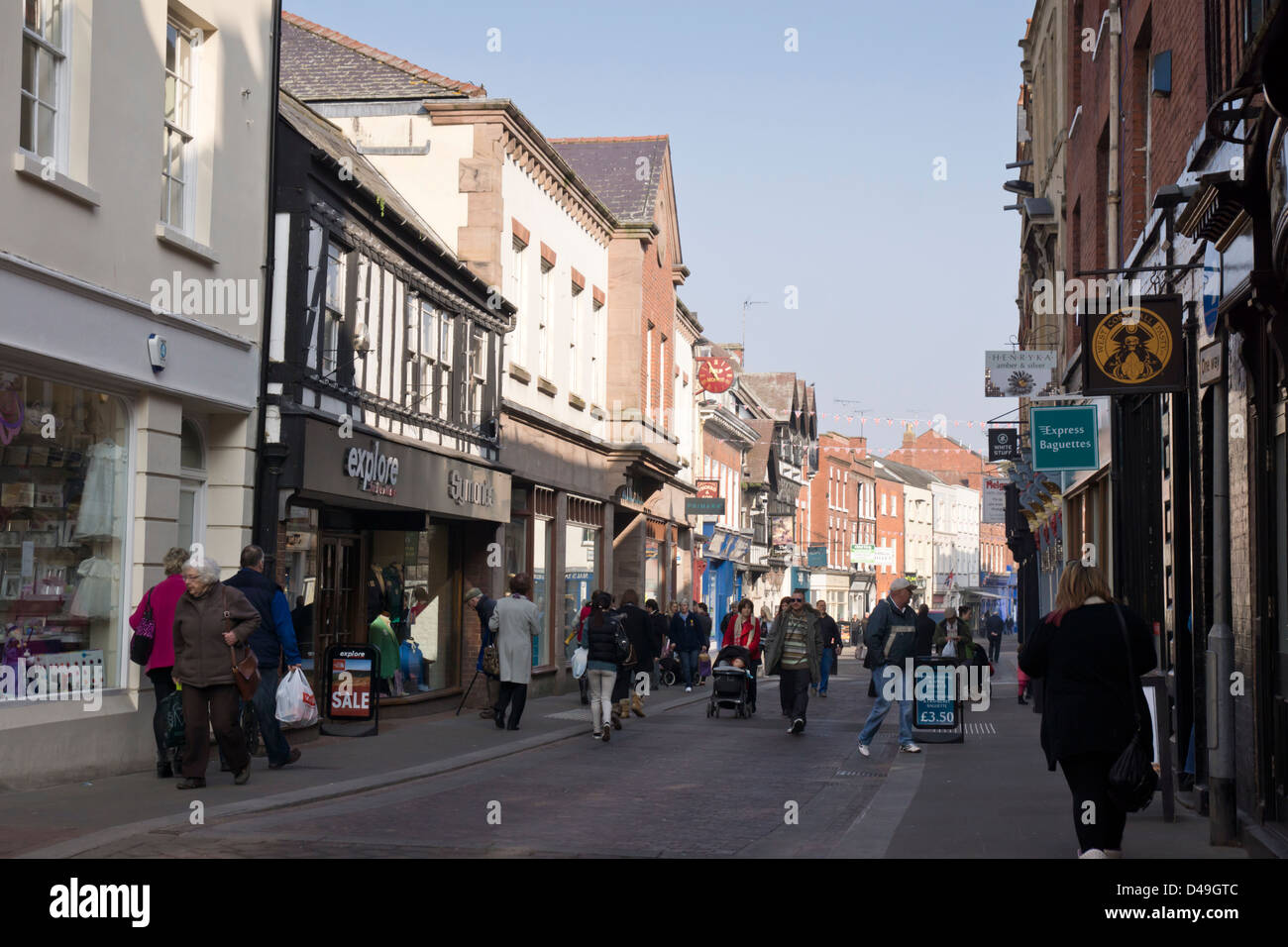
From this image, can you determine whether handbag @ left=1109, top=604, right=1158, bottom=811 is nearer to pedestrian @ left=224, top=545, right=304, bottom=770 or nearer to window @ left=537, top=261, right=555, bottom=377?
pedestrian @ left=224, top=545, right=304, bottom=770

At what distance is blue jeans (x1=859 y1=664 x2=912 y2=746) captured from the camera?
16.1 meters

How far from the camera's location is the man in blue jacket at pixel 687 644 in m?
30.2

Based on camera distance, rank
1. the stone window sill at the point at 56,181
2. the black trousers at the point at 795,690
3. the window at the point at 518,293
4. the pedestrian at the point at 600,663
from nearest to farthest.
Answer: the stone window sill at the point at 56,181
the pedestrian at the point at 600,663
the black trousers at the point at 795,690
the window at the point at 518,293

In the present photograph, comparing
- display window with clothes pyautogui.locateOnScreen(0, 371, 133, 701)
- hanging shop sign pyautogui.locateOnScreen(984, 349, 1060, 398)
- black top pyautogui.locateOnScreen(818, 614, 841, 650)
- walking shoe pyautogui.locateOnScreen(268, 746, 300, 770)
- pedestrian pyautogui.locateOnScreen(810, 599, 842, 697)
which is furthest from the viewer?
black top pyautogui.locateOnScreen(818, 614, 841, 650)

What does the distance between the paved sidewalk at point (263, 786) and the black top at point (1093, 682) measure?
220 inches

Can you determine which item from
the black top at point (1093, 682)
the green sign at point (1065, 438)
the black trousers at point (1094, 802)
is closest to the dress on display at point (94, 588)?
the black top at point (1093, 682)

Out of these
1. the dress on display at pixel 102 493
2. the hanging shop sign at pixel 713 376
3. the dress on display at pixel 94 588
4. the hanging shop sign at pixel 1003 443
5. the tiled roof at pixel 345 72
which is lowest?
the dress on display at pixel 94 588

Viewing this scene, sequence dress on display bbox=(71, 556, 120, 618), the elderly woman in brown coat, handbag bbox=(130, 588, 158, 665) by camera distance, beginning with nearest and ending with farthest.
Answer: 1. the elderly woman in brown coat
2. handbag bbox=(130, 588, 158, 665)
3. dress on display bbox=(71, 556, 120, 618)

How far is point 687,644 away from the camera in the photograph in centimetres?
3019

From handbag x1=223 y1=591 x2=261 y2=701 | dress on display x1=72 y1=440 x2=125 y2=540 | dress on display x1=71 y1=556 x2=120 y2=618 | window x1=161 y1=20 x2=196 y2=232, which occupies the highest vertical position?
window x1=161 y1=20 x2=196 y2=232

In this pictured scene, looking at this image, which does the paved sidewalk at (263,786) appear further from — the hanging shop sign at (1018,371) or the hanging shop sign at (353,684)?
the hanging shop sign at (1018,371)

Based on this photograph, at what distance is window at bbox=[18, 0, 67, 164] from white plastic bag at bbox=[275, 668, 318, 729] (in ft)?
15.4

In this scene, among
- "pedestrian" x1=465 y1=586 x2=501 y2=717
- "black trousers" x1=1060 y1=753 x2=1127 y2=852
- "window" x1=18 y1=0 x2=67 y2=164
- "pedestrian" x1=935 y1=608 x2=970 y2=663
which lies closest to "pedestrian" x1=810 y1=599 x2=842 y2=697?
"pedestrian" x1=935 y1=608 x2=970 y2=663

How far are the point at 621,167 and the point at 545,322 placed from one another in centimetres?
899
